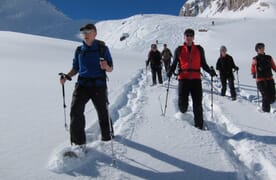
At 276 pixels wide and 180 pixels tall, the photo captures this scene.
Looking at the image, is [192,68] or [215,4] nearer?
[192,68]

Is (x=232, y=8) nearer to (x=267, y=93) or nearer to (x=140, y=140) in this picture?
(x=267, y=93)

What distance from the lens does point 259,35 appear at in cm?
5197

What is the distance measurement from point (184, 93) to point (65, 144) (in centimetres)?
288

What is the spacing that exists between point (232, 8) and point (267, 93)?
142 m

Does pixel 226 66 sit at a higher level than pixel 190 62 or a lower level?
lower

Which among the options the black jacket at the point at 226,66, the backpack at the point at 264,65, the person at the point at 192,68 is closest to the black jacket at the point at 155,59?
the black jacket at the point at 226,66

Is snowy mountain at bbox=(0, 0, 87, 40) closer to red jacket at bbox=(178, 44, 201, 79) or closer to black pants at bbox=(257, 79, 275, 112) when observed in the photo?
black pants at bbox=(257, 79, 275, 112)

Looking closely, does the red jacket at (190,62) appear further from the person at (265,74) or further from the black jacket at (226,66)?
the black jacket at (226,66)

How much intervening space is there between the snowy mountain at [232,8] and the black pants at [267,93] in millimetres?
92489

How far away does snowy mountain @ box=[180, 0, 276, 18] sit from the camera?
335 ft

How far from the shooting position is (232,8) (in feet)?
466

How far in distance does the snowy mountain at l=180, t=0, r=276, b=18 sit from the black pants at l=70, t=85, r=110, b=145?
97.2 meters

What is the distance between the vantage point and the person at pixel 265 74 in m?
8.65

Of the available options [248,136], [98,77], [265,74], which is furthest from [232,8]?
[98,77]
